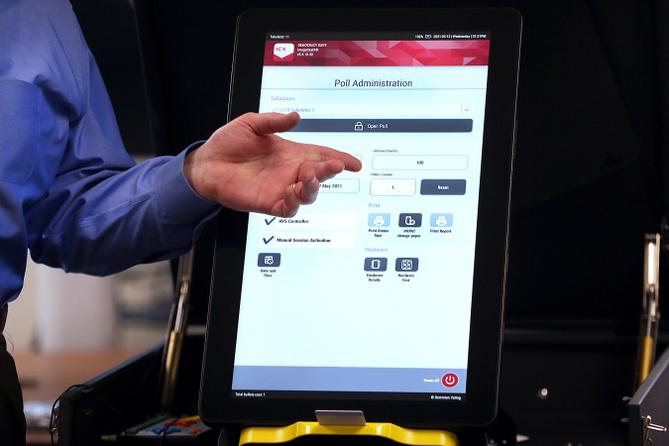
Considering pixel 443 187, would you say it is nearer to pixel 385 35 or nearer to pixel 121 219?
pixel 385 35

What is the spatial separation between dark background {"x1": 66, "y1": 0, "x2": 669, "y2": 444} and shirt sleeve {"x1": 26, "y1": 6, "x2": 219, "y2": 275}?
23 centimetres

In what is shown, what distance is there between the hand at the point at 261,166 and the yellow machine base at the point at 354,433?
0.27 m

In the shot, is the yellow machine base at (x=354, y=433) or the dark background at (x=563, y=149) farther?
the dark background at (x=563, y=149)

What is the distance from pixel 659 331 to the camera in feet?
5.97

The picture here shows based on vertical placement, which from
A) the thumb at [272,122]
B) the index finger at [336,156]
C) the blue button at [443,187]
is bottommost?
the blue button at [443,187]

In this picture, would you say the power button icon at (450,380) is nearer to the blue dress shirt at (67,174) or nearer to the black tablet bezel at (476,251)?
the black tablet bezel at (476,251)

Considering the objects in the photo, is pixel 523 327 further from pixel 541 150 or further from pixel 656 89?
pixel 656 89

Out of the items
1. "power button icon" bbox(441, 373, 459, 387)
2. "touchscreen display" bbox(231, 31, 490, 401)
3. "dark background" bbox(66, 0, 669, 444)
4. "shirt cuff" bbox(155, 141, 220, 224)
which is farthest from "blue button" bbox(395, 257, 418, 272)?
"dark background" bbox(66, 0, 669, 444)

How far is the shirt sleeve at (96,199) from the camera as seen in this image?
5.11 ft

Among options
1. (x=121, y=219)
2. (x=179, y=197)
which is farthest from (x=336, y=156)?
(x=121, y=219)

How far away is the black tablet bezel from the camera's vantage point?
1.42 meters

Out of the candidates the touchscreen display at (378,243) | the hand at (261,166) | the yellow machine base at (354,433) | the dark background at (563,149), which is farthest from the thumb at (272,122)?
the dark background at (563,149)

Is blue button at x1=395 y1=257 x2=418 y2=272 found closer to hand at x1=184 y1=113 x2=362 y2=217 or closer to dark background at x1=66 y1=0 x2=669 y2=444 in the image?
hand at x1=184 y1=113 x2=362 y2=217

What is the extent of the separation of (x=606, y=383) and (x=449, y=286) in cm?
51
